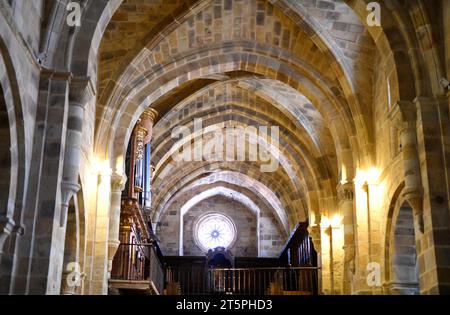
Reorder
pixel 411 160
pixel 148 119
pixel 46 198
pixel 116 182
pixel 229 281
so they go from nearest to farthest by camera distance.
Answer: pixel 46 198 → pixel 411 160 → pixel 116 182 → pixel 148 119 → pixel 229 281

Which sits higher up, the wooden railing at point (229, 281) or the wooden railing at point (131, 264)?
the wooden railing at point (229, 281)

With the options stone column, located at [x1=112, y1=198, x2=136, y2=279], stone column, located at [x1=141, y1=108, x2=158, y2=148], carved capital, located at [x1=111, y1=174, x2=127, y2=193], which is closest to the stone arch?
carved capital, located at [x1=111, y1=174, x2=127, y2=193]

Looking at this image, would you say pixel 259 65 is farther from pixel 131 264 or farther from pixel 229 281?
pixel 229 281

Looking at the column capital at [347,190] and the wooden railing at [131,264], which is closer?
the column capital at [347,190]

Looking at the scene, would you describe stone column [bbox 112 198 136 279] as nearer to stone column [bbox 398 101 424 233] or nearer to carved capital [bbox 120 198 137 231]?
carved capital [bbox 120 198 137 231]

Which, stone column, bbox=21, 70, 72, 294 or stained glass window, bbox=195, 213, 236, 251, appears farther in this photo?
stained glass window, bbox=195, 213, 236, 251

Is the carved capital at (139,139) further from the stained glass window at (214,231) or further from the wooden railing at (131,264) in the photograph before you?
the stained glass window at (214,231)

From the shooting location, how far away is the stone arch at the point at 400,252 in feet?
44.8

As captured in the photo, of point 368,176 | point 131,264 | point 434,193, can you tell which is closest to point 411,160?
point 434,193

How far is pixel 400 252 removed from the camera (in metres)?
14.0

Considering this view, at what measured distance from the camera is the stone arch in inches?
537

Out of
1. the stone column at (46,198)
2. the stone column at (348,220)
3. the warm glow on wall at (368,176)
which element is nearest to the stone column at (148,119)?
the stone column at (348,220)

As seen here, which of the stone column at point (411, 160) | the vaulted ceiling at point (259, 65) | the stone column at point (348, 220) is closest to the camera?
the stone column at point (411, 160)
